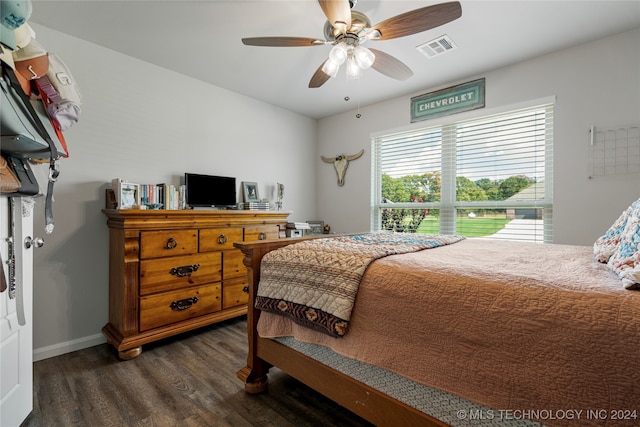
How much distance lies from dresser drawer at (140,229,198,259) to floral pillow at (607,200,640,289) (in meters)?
2.51

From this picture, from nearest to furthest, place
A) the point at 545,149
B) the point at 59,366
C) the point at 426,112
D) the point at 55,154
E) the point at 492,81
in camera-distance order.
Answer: the point at 55,154 < the point at 59,366 < the point at 545,149 < the point at 492,81 < the point at 426,112

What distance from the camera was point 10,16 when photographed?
0.86m

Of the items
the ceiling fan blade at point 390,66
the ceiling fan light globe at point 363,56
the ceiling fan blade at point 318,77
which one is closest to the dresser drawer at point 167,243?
the ceiling fan blade at point 318,77

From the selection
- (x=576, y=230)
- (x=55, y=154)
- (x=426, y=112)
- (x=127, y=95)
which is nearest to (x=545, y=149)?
(x=576, y=230)

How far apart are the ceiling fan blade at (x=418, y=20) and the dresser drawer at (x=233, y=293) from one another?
221 cm

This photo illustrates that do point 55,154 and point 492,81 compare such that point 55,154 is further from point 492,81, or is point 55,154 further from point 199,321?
point 492,81

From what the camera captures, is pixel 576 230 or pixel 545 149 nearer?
pixel 576 230

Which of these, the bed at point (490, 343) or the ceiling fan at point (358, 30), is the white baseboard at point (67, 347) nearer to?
the bed at point (490, 343)

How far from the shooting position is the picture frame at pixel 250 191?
135 inches

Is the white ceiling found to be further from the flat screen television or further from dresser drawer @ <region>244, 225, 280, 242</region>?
dresser drawer @ <region>244, 225, 280, 242</region>

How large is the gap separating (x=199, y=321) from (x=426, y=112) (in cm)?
318

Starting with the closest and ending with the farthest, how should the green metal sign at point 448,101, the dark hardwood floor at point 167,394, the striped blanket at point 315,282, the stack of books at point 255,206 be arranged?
the striped blanket at point 315,282 → the dark hardwood floor at point 167,394 → the green metal sign at point 448,101 → the stack of books at point 255,206

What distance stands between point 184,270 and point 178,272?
0.15 feet

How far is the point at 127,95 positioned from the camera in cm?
256
